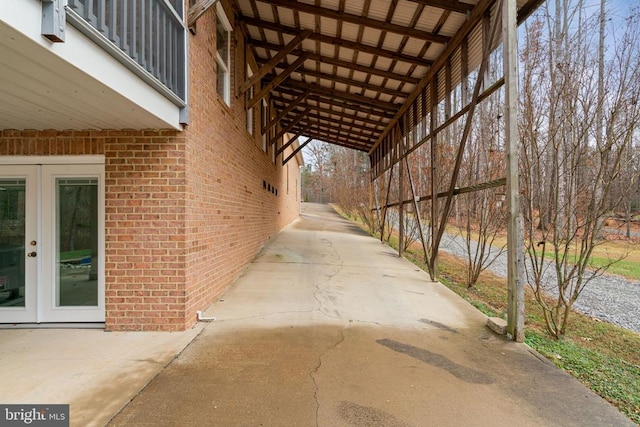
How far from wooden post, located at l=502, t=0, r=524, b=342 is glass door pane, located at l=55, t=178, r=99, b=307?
16.6ft

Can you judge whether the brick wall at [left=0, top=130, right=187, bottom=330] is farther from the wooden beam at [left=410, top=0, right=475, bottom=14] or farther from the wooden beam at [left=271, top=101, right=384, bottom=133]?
the wooden beam at [left=271, top=101, right=384, bottom=133]

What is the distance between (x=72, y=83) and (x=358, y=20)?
503cm

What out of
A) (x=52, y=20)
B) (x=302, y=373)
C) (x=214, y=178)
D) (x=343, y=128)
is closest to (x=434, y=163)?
(x=214, y=178)

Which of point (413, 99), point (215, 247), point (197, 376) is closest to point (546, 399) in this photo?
point (197, 376)

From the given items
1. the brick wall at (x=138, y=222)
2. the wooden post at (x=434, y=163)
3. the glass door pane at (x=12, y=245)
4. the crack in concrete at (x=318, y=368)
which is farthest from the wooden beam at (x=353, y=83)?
the glass door pane at (x=12, y=245)

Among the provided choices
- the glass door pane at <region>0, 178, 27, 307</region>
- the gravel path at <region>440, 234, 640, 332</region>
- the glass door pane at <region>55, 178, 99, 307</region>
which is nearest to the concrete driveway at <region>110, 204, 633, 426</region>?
the glass door pane at <region>55, 178, 99, 307</region>

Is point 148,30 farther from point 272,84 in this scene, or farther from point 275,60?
point 272,84

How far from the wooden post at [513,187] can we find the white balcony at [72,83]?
3.92m

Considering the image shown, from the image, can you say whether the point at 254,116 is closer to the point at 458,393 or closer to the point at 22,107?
the point at 22,107

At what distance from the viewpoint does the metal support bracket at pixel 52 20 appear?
2.05 m

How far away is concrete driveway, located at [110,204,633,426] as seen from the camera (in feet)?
8.65

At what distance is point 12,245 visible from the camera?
425 centimetres

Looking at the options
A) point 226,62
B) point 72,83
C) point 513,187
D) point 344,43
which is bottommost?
point 513,187

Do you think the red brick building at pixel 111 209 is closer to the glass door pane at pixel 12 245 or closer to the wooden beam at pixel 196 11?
the glass door pane at pixel 12 245
